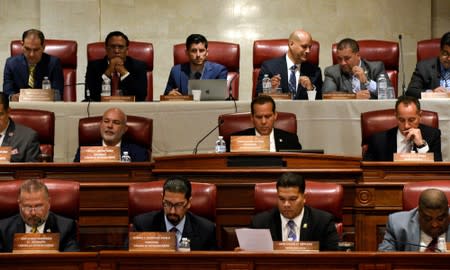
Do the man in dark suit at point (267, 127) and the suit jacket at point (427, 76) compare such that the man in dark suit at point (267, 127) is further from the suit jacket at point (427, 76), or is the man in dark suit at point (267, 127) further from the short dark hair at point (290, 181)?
→ the suit jacket at point (427, 76)

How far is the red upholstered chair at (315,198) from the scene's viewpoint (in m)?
6.46

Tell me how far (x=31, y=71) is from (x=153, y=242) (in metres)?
4.07

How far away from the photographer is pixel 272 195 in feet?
21.4

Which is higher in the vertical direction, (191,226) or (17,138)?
(17,138)

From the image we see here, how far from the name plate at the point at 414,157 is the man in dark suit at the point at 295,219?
0.96 meters

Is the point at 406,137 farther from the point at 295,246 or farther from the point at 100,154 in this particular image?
the point at 295,246

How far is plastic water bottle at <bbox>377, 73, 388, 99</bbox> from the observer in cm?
891

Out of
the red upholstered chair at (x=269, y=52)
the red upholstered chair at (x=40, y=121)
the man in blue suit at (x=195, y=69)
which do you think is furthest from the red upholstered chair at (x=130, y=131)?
the red upholstered chair at (x=269, y=52)

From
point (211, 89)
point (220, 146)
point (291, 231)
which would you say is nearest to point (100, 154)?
point (220, 146)

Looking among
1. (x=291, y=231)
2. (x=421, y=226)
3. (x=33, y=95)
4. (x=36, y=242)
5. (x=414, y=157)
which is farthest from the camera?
(x=33, y=95)

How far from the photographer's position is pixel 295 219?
6414 mm

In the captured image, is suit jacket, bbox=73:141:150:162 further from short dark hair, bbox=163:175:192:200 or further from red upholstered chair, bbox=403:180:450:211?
red upholstered chair, bbox=403:180:450:211

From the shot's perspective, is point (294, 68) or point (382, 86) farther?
point (294, 68)

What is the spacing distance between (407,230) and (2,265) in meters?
2.25
